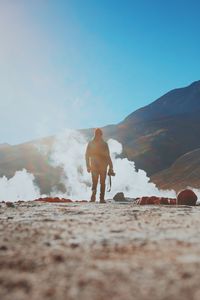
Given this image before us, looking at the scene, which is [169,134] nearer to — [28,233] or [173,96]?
[173,96]

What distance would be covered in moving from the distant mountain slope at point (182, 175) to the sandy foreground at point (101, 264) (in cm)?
4069

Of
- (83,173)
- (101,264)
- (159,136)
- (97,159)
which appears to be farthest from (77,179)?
(101,264)

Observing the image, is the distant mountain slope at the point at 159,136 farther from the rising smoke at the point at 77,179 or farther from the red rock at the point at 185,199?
the red rock at the point at 185,199

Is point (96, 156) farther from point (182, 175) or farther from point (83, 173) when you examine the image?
point (83, 173)

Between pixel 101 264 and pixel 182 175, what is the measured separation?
50.8 m

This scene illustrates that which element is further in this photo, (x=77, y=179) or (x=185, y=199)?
(x=77, y=179)

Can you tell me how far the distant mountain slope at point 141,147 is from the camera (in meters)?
64.4

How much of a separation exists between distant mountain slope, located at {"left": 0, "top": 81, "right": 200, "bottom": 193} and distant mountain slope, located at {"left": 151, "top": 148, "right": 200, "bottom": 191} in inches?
298

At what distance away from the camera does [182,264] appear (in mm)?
2723

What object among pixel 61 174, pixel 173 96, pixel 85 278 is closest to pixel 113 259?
pixel 85 278

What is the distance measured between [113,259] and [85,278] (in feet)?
1.65

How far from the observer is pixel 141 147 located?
7662 cm

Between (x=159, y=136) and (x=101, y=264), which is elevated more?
(x=159, y=136)

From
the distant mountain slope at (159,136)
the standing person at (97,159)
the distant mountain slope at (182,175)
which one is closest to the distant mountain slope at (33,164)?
the distant mountain slope at (182,175)
